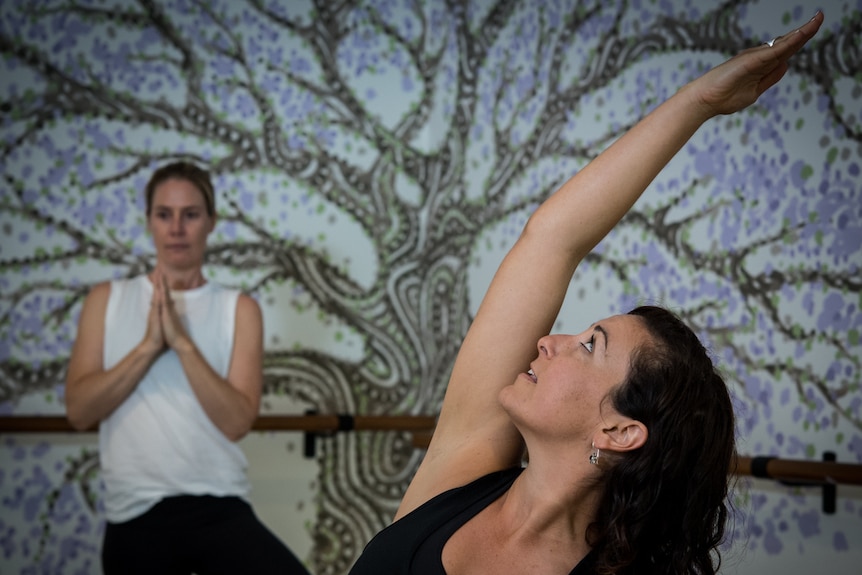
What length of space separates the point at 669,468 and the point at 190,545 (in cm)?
142

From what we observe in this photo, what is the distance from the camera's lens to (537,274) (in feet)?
5.29

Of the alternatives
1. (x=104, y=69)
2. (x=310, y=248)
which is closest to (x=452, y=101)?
(x=310, y=248)

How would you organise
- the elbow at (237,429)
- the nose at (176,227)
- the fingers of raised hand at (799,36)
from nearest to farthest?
the fingers of raised hand at (799,36) → the elbow at (237,429) → the nose at (176,227)

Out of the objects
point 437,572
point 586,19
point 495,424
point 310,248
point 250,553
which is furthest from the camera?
point 310,248

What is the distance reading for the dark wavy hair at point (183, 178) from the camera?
9.12ft

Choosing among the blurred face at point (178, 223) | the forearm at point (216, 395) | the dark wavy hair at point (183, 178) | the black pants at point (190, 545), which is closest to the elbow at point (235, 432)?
the forearm at point (216, 395)

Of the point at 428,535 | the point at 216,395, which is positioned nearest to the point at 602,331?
the point at 428,535

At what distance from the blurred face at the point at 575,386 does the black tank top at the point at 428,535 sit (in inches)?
5.7

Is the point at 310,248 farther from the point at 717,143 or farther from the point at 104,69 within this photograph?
the point at 717,143

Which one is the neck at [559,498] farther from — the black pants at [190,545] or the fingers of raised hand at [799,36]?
the black pants at [190,545]

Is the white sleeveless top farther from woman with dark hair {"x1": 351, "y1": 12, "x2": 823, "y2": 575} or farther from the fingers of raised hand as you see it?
the fingers of raised hand

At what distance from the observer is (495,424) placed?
66.1 inches

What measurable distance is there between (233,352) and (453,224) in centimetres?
138

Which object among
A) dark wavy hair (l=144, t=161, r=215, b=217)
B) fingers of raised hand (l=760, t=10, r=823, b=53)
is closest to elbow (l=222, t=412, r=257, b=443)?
dark wavy hair (l=144, t=161, r=215, b=217)
